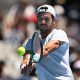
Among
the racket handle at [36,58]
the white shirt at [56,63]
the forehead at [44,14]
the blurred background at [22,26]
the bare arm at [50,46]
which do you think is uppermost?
the forehead at [44,14]

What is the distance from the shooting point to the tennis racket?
6.91 metres

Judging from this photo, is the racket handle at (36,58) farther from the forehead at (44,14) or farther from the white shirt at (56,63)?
the forehead at (44,14)

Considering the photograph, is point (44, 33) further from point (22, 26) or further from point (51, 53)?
point (22, 26)

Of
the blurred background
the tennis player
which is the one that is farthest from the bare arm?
the blurred background

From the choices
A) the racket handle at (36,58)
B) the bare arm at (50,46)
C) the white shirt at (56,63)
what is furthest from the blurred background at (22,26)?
the racket handle at (36,58)

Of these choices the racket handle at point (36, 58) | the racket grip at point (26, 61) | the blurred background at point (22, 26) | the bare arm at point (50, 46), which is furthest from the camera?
the blurred background at point (22, 26)

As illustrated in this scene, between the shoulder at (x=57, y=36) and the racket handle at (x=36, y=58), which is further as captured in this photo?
the shoulder at (x=57, y=36)

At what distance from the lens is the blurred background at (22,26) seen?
Answer: 43.9ft

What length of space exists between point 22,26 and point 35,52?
301 inches

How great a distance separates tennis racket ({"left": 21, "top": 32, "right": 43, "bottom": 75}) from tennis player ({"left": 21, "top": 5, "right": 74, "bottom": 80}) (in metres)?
0.12

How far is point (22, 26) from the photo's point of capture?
1482 centimetres

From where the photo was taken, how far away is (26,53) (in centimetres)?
747

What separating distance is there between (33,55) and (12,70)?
627cm

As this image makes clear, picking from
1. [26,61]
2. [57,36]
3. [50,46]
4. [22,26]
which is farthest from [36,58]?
[22,26]
